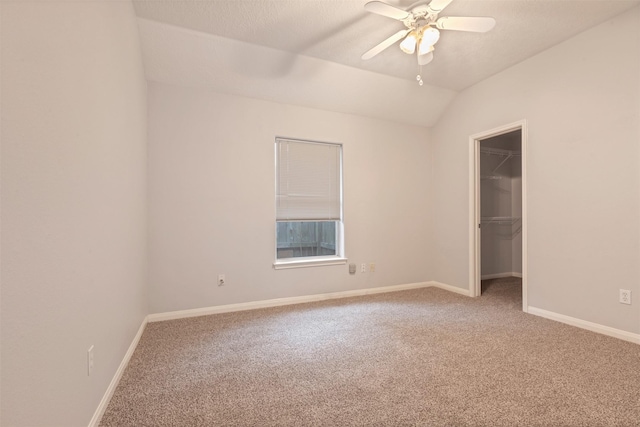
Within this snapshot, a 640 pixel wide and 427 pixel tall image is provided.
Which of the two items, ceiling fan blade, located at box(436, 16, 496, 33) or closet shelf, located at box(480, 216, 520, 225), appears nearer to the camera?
ceiling fan blade, located at box(436, 16, 496, 33)

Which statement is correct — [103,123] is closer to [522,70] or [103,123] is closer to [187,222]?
[187,222]

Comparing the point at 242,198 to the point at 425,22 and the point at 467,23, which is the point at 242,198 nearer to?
the point at 425,22

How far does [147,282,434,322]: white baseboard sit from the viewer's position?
316cm

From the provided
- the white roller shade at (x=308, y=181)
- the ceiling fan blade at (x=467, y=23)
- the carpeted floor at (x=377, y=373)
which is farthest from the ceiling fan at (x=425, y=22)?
the carpeted floor at (x=377, y=373)

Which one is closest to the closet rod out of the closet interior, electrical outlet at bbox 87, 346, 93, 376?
the closet interior

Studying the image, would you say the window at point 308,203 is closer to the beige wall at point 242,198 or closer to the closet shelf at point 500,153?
the beige wall at point 242,198

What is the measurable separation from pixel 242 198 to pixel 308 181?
0.88m

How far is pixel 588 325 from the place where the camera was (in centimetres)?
279

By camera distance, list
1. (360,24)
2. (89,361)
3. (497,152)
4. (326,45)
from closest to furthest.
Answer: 1. (89,361)
2. (360,24)
3. (326,45)
4. (497,152)

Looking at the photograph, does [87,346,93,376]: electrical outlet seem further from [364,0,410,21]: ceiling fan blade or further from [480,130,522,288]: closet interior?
[480,130,522,288]: closet interior

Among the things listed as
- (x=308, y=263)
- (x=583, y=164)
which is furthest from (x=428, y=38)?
(x=308, y=263)

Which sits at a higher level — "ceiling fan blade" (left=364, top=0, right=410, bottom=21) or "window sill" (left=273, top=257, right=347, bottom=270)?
"ceiling fan blade" (left=364, top=0, right=410, bottom=21)

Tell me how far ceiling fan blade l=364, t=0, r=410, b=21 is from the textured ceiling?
355 mm

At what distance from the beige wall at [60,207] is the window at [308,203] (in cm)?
192
